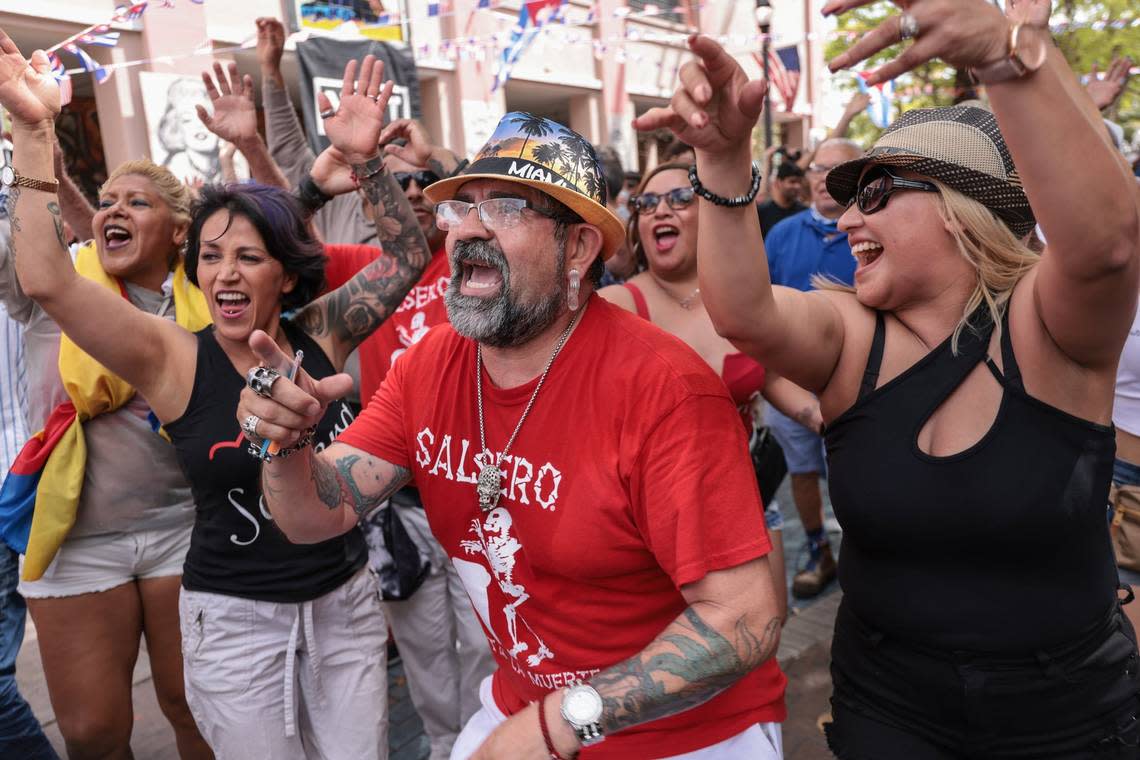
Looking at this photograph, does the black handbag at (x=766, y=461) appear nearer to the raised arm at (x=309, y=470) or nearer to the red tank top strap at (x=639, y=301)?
the red tank top strap at (x=639, y=301)

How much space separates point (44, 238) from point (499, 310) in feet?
4.28

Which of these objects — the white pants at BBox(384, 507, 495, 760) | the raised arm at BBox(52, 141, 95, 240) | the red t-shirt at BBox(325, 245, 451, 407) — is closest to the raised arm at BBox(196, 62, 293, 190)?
the red t-shirt at BBox(325, 245, 451, 407)

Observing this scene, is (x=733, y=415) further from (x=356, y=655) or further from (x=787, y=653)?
(x=787, y=653)

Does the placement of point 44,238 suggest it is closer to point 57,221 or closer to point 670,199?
point 57,221

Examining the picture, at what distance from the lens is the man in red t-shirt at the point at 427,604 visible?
3490mm

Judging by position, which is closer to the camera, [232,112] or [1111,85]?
[232,112]

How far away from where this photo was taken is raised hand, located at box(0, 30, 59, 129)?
223 centimetres

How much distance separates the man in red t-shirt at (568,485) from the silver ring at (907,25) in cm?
81

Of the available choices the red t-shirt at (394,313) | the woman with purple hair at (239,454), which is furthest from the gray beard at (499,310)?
the red t-shirt at (394,313)

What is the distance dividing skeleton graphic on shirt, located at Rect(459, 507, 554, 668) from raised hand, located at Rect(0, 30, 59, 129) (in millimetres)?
1589

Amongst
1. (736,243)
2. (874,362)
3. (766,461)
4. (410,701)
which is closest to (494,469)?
(736,243)

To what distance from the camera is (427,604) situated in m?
3.54

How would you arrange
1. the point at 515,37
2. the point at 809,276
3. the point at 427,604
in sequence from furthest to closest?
the point at 515,37 → the point at 809,276 → the point at 427,604

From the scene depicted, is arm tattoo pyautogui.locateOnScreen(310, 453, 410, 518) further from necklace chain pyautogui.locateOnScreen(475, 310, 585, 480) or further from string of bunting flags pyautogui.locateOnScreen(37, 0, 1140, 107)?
string of bunting flags pyautogui.locateOnScreen(37, 0, 1140, 107)
